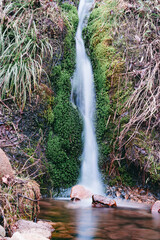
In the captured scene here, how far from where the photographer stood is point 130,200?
3801mm

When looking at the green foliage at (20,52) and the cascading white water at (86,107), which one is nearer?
the green foliage at (20,52)

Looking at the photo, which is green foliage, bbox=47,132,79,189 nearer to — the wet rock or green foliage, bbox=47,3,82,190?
green foliage, bbox=47,3,82,190

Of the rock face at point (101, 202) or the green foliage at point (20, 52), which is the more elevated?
the green foliage at point (20, 52)

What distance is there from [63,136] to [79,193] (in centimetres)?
90

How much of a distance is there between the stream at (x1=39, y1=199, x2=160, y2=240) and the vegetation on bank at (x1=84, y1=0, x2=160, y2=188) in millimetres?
704

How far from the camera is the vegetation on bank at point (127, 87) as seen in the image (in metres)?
3.88

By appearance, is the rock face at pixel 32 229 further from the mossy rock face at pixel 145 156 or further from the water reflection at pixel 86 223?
the mossy rock face at pixel 145 156

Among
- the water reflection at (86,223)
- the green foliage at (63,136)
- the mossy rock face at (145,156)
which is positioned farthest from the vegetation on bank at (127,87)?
the water reflection at (86,223)

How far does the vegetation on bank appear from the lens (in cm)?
388

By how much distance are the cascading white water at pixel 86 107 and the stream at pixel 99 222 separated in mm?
710

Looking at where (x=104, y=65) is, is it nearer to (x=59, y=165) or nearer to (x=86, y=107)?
(x=86, y=107)

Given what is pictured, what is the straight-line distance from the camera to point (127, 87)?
4.26 meters

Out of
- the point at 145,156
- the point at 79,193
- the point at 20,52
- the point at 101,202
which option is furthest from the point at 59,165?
the point at 20,52

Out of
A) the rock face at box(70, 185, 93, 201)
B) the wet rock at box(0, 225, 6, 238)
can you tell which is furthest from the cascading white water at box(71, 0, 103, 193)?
the wet rock at box(0, 225, 6, 238)
